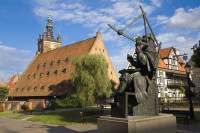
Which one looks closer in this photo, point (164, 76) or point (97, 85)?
point (97, 85)

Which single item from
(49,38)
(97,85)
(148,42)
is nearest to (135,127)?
(148,42)

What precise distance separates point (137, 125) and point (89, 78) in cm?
2052

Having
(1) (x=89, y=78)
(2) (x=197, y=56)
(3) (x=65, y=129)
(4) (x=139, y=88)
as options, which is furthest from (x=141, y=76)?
(2) (x=197, y=56)

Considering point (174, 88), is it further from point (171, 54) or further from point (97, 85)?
point (97, 85)

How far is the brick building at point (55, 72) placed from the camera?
113 feet

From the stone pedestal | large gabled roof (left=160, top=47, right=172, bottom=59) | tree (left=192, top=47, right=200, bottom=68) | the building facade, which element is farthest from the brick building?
the stone pedestal

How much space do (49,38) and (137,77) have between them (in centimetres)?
6007

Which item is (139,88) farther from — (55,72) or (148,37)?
(55,72)

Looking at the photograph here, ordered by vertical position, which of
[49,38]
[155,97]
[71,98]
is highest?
[49,38]

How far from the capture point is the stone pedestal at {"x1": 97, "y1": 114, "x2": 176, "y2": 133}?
453 centimetres

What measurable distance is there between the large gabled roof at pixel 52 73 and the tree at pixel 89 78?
6.83 metres

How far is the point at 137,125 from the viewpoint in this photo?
15.0 ft

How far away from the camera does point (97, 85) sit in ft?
84.5

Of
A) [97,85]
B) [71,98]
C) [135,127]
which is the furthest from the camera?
[71,98]
